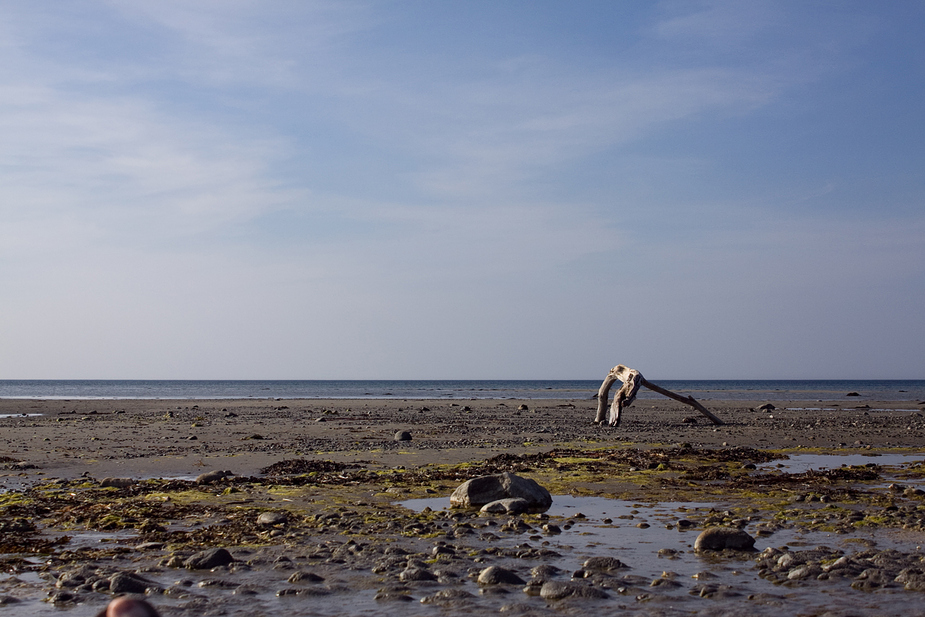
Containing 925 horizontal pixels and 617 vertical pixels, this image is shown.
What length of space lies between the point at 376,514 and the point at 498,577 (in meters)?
3.87

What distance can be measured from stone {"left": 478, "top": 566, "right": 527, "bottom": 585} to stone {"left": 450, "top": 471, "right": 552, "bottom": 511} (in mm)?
4010

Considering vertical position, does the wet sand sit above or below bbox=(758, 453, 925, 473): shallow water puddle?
below

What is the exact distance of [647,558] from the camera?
7910mm

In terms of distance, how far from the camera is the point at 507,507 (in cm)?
1059

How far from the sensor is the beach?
6.56 meters

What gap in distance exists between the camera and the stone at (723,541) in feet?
27.0

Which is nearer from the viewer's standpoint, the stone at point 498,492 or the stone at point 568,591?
the stone at point 568,591

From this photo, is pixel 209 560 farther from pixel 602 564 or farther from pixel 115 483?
pixel 115 483

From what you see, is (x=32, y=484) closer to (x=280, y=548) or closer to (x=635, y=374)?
(x=280, y=548)

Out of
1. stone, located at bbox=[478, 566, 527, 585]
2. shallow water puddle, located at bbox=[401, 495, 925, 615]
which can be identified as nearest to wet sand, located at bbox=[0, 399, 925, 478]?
shallow water puddle, located at bbox=[401, 495, 925, 615]

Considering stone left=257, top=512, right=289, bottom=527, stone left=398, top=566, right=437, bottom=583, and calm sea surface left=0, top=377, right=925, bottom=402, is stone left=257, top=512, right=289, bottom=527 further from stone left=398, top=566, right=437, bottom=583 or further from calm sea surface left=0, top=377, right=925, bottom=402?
calm sea surface left=0, top=377, right=925, bottom=402

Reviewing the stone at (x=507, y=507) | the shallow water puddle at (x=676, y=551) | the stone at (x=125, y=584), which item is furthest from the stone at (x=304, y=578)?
the stone at (x=507, y=507)

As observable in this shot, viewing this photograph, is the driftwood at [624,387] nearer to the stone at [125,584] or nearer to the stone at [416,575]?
the stone at [416,575]

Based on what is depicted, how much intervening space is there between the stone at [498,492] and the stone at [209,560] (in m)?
4.43
